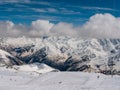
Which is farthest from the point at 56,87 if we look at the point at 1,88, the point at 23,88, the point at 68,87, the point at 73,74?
the point at 73,74

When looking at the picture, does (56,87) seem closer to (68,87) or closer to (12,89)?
(68,87)

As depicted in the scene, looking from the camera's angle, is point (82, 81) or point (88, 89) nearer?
point (88, 89)

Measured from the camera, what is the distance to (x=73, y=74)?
55438 mm

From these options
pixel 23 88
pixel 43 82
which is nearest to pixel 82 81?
pixel 43 82

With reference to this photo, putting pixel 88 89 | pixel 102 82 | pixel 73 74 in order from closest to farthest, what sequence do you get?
pixel 88 89 < pixel 102 82 < pixel 73 74

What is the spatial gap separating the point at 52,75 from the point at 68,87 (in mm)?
13801

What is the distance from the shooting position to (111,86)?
43750 mm

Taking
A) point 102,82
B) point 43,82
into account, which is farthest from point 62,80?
point 102,82

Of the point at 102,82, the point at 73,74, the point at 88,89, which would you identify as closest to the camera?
the point at 88,89

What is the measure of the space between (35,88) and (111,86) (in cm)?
1061

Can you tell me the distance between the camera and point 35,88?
43.2 meters

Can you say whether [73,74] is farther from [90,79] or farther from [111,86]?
[111,86]

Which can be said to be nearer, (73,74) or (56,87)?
(56,87)

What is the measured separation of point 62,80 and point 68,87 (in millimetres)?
7385
